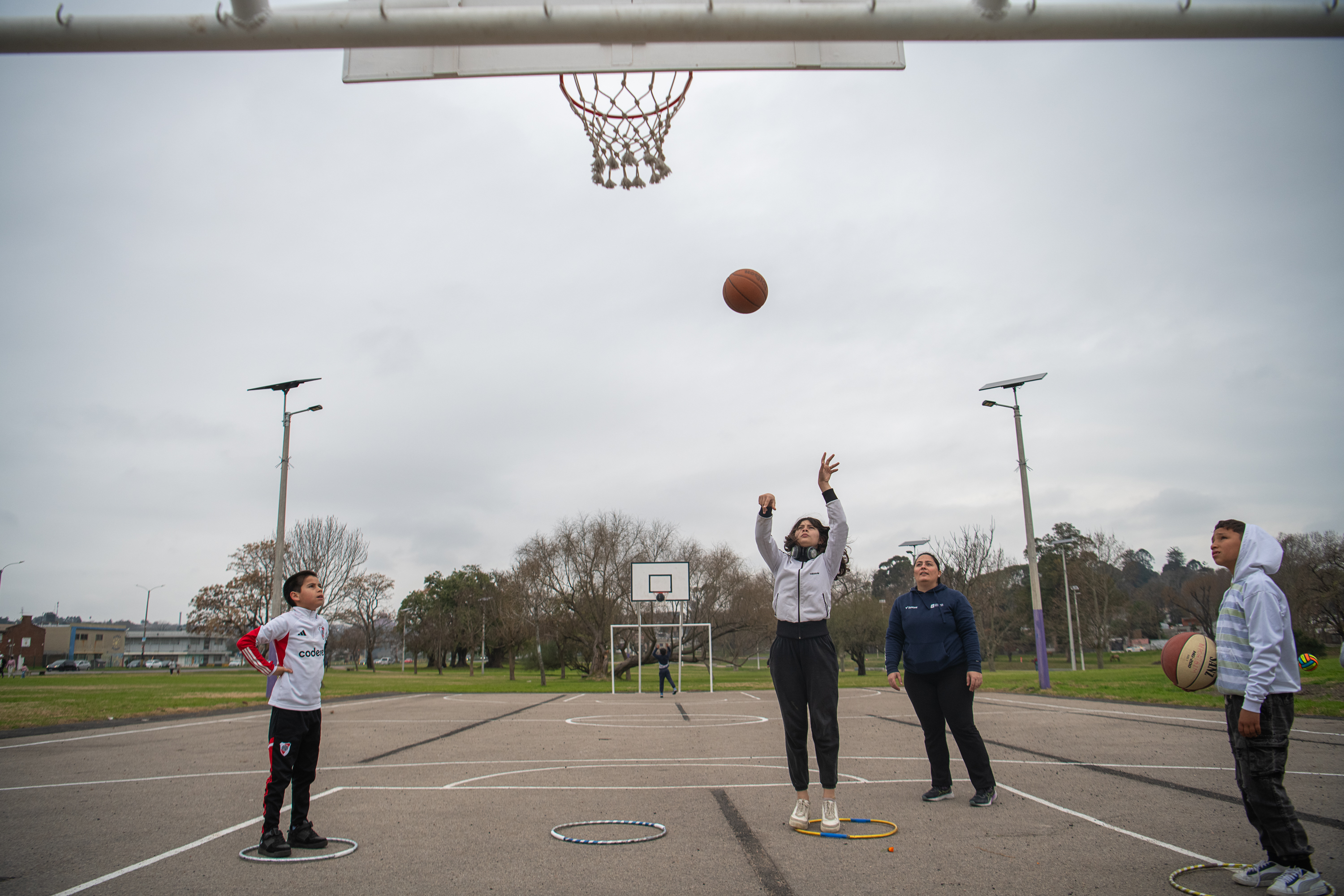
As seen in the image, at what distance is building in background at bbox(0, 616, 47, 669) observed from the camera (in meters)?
95.9

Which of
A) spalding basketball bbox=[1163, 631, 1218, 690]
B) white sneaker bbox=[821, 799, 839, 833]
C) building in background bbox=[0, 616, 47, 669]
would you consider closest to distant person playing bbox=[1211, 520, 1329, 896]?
spalding basketball bbox=[1163, 631, 1218, 690]

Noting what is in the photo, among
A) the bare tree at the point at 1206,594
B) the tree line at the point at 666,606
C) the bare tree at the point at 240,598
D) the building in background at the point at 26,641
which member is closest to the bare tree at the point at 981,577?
the tree line at the point at 666,606

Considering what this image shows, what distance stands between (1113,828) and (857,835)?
170 centimetres

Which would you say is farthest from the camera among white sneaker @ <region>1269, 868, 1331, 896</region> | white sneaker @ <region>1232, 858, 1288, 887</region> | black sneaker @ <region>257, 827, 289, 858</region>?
black sneaker @ <region>257, 827, 289, 858</region>

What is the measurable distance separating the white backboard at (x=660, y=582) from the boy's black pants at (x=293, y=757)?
79.4 feet

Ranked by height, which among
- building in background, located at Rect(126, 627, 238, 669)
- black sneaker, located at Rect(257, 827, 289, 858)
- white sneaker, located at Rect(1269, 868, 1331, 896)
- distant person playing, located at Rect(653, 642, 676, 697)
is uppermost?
white sneaker, located at Rect(1269, 868, 1331, 896)

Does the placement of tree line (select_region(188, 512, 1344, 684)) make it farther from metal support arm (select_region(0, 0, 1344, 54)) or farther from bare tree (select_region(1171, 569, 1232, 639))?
metal support arm (select_region(0, 0, 1344, 54))

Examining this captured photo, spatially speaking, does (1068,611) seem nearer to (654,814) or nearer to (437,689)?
(437,689)

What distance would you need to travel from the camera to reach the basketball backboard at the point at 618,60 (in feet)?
17.1

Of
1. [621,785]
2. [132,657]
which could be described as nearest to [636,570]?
[621,785]

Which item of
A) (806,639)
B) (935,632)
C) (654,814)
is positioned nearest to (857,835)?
(806,639)

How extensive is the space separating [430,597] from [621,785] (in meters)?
82.8

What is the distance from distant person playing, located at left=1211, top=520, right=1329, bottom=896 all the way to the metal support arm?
295 cm

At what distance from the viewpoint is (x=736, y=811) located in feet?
19.1
